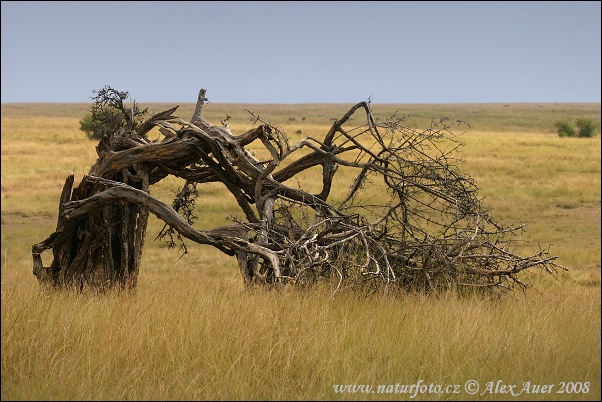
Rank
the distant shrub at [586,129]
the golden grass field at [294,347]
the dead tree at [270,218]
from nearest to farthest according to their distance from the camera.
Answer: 1. the golden grass field at [294,347]
2. the dead tree at [270,218]
3. the distant shrub at [586,129]

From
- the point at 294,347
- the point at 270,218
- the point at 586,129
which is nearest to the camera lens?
the point at 294,347

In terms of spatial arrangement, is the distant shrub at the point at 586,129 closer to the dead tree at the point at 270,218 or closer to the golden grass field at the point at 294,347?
the dead tree at the point at 270,218

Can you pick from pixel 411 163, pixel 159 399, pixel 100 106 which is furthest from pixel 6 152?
pixel 159 399

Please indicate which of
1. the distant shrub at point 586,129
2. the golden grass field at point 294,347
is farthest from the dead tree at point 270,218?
the distant shrub at point 586,129

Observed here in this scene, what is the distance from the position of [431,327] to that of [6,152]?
35.7 metres

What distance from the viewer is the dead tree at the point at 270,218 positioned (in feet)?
23.6

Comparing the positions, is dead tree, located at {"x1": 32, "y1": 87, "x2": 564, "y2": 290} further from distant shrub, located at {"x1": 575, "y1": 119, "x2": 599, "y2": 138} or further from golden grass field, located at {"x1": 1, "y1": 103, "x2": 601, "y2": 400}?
distant shrub, located at {"x1": 575, "y1": 119, "x2": 599, "y2": 138}

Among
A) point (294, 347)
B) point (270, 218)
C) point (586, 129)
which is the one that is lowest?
point (586, 129)

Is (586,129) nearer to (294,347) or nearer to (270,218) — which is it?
(270,218)

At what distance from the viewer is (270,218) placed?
756cm

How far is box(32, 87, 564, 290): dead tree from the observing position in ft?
23.6

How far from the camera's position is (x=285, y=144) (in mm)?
7520

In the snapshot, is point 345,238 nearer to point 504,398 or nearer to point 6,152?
point 504,398

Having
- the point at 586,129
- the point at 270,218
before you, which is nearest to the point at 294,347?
the point at 270,218
